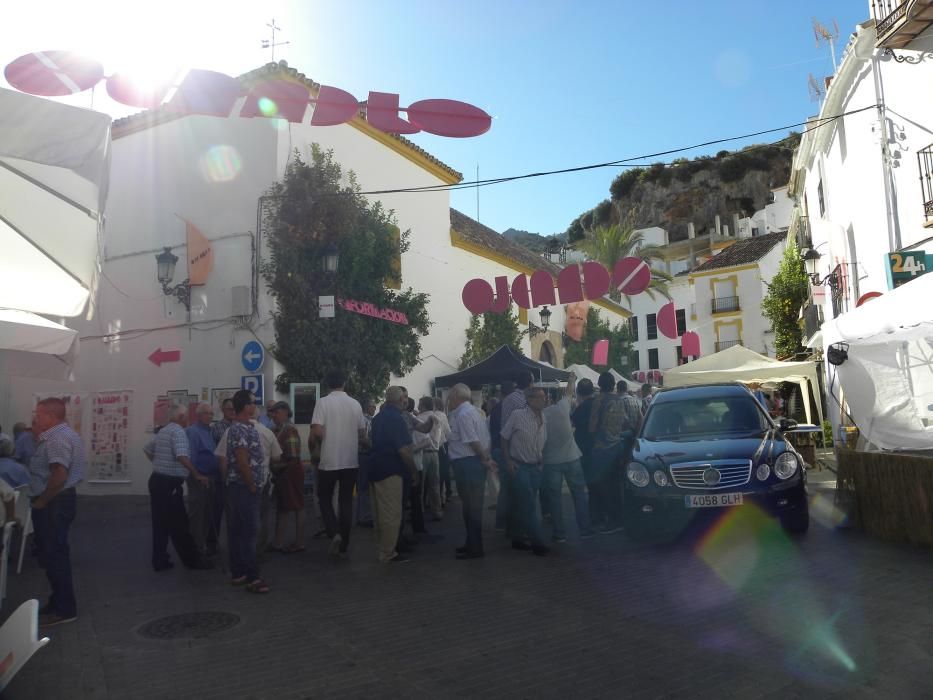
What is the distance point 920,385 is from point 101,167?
10.5m

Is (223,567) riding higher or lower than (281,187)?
lower

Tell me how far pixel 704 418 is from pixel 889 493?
2.07m

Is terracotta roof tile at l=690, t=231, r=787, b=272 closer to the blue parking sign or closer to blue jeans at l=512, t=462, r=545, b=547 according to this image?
the blue parking sign

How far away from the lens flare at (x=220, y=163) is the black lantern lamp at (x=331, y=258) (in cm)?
290

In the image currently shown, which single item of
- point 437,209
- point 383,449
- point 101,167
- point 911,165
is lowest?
point 383,449

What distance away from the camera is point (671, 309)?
53.0 ft

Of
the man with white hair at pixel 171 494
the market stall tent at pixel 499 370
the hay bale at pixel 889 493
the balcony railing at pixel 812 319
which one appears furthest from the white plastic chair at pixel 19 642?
the balcony railing at pixel 812 319

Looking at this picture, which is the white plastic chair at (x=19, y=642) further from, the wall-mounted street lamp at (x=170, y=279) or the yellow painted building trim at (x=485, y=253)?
the yellow painted building trim at (x=485, y=253)

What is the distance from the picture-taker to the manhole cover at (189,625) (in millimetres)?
5250

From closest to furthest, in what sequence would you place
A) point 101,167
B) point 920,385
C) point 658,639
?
point 658,639 → point 101,167 → point 920,385

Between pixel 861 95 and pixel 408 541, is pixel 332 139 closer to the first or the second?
pixel 408 541

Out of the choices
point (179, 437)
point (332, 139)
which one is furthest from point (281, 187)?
point (179, 437)

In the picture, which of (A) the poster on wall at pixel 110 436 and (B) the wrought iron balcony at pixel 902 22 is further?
(A) the poster on wall at pixel 110 436

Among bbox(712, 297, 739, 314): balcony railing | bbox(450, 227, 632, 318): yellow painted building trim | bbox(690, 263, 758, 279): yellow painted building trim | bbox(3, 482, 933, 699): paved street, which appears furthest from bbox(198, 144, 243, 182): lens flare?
bbox(712, 297, 739, 314): balcony railing
